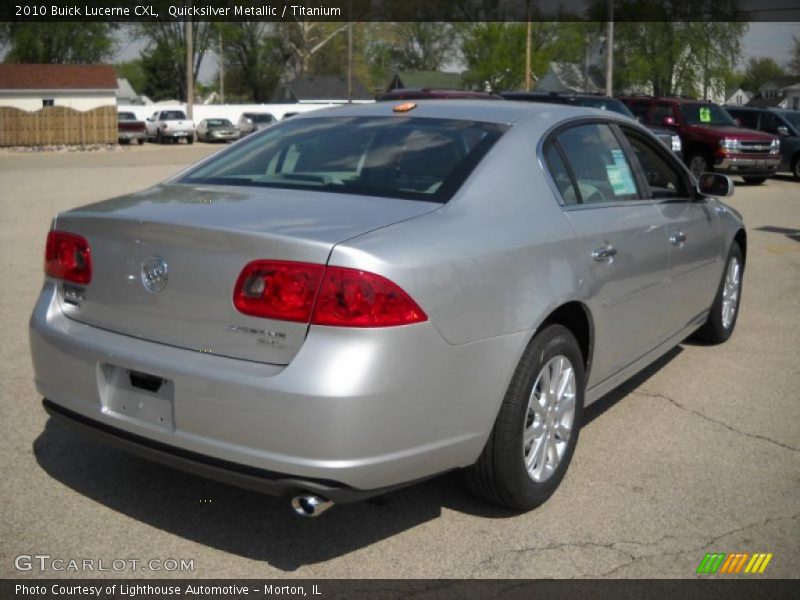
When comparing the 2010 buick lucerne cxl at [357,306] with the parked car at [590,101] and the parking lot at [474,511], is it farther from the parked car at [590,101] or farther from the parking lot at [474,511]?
the parked car at [590,101]

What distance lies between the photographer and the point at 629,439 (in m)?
4.79

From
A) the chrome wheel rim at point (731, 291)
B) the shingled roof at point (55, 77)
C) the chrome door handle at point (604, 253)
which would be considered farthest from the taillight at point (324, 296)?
the shingled roof at point (55, 77)

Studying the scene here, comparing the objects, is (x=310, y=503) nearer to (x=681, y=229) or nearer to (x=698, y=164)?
(x=681, y=229)

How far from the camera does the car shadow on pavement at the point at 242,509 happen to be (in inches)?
141

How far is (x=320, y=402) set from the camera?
300 cm

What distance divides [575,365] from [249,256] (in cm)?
160

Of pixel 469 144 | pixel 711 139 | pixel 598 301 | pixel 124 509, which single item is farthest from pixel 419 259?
pixel 711 139

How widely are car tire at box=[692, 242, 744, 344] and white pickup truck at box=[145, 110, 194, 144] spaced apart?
4288 cm

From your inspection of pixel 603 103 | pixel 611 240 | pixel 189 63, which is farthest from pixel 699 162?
pixel 189 63

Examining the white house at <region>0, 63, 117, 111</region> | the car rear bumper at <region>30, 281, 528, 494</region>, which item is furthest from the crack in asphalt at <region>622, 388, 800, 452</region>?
the white house at <region>0, 63, 117, 111</region>

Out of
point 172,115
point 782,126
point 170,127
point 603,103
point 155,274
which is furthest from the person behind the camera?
point 172,115

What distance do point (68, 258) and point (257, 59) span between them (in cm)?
8052

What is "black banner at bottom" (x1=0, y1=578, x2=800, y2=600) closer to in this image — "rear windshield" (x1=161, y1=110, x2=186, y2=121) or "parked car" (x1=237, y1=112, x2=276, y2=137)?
"rear windshield" (x1=161, y1=110, x2=186, y2=121)

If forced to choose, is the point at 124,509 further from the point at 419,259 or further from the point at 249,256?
the point at 419,259
